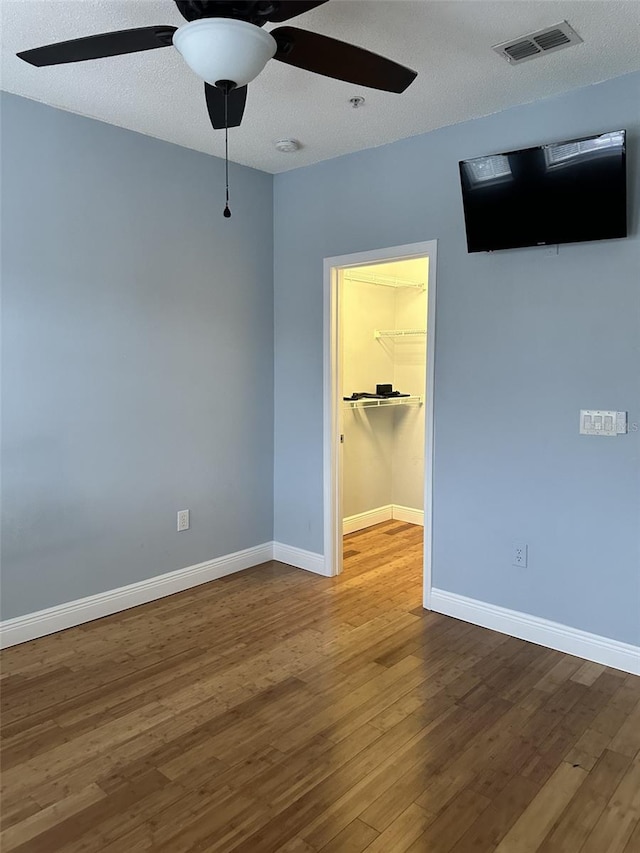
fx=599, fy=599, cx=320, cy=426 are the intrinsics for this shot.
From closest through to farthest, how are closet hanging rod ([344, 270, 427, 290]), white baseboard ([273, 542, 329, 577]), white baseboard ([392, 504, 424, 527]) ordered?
white baseboard ([273, 542, 329, 577]) < closet hanging rod ([344, 270, 427, 290]) < white baseboard ([392, 504, 424, 527])

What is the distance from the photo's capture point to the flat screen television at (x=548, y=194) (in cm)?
263

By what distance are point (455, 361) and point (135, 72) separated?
210 centimetres

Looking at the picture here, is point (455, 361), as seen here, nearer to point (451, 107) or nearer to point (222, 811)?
point (451, 107)

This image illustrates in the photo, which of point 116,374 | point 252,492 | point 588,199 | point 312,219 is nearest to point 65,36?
point 116,374

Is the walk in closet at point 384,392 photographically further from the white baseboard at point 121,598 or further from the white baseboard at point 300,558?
the white baseboard at point 121,598

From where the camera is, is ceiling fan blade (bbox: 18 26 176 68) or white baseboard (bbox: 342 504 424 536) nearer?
ceiling fan blade (bbox: 18 26 176 68)

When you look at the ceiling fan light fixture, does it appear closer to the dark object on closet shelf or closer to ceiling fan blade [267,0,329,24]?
ceiling fan blade [267,0,329,24]

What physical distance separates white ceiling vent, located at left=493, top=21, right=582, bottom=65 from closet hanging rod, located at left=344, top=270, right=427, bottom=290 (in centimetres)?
240

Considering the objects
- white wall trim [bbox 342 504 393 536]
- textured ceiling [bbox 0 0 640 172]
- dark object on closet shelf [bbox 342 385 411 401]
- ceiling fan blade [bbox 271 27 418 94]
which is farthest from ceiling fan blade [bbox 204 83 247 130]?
white wall trim [bbox 342 504 393 536]

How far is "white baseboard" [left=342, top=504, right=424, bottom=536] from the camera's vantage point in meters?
5.22

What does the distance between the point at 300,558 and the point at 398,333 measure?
7.49 feet

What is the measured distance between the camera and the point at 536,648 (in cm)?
306

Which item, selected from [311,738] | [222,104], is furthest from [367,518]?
[222,104]

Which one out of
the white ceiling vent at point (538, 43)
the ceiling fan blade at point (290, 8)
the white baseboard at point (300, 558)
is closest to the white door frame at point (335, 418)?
the white baseboard at point (300, 558)
